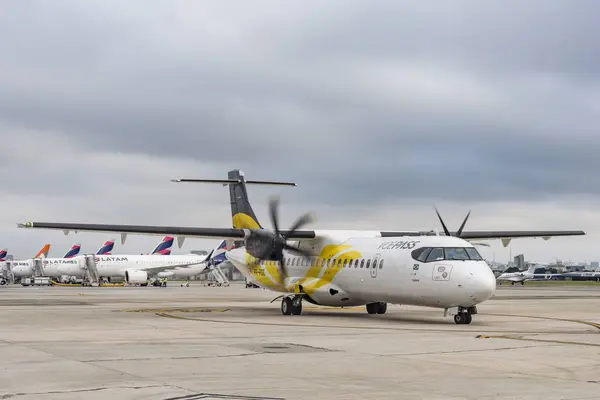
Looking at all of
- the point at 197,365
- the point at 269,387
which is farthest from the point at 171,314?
the point at 269,387

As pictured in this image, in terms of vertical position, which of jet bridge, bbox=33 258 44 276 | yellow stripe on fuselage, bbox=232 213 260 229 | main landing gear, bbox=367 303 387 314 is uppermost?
yellow stripe on fuselage, bbox=232 213 260 229

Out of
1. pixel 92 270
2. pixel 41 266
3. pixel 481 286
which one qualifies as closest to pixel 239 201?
pixel 481 286

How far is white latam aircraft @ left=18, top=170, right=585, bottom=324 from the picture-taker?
75.8ft

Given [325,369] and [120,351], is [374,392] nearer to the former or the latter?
[325,369]

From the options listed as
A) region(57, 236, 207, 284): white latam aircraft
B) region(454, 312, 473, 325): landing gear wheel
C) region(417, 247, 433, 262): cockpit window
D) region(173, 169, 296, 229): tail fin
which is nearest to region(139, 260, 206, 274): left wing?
region(57, 236, 207, 284): white latam aircraft

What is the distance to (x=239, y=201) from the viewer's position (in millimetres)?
34625

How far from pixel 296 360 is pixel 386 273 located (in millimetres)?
12089

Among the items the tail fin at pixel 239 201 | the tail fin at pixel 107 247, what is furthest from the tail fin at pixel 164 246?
the tail fin at pixel 239 201

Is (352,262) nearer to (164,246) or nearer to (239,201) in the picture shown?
(239,201)

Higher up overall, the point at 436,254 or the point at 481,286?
the point at 436,254

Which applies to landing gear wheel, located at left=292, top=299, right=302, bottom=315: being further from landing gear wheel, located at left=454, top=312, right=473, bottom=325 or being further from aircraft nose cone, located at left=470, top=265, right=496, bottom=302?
aircraft nose cone, located at left=470, top=265, right=496, bottom=302

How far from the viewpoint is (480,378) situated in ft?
38.5

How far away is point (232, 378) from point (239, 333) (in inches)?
330

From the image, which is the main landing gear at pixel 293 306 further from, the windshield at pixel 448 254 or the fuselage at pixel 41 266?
the fuselage at pixel 41 266
